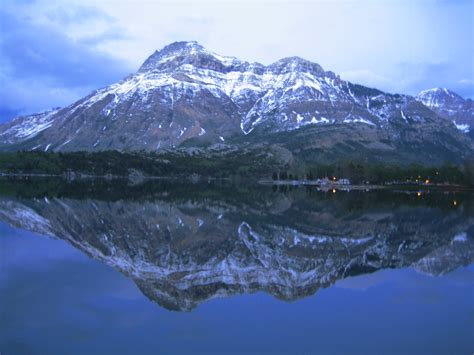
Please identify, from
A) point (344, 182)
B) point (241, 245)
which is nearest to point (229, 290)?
point (241, 245)

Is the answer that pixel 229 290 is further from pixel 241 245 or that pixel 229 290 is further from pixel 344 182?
pixel 344 182

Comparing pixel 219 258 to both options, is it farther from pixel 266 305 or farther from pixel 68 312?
pixel 68 312

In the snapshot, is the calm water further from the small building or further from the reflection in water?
the small building

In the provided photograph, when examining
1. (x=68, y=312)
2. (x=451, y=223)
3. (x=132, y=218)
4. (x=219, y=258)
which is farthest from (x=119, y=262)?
(x=451, y=223)

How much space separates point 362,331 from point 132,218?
112 ft

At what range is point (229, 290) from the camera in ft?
73.3

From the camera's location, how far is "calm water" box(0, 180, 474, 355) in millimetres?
16141

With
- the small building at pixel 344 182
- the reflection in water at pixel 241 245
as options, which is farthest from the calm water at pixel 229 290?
the small building at pixel 344 182

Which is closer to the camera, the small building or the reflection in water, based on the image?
the reflection in water

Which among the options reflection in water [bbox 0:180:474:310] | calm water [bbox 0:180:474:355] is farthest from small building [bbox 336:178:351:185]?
calm water [bbox 0:180:474:355]

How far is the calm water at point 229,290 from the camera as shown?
635 inches

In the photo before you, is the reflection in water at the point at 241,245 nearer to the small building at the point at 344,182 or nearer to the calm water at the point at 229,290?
the calm water at the point at 229,290

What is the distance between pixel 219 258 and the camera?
2981cm

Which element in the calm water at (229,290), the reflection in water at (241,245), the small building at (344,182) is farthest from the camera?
the small building at (344,182)
